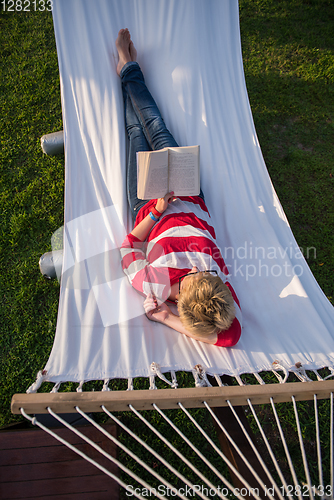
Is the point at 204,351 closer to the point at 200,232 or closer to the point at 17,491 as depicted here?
A: the point at 200,232

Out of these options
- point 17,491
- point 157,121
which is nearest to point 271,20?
point 157,121

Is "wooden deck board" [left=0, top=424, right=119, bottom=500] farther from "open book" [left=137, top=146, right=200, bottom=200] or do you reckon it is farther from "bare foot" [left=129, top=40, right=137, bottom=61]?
"bare foot" [left=129, top=40, right=137, bottom=61]

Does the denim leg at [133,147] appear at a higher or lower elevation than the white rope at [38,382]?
higher

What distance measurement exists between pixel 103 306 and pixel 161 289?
0.34 meters

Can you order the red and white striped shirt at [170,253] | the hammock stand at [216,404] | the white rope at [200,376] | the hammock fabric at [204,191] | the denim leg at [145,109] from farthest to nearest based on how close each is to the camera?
the denim leg at [145,109] < the red and white striped shirt at [170,253] < the hammock fabric at [204,191] < the white rope at [200,376] < the hammock stand at [216,404]

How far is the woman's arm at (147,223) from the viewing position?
5.83 ft

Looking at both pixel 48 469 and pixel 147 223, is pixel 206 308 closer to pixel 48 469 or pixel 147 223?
pixel 147 223

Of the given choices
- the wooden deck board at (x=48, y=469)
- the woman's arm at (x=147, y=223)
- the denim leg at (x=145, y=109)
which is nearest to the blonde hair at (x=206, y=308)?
the woman's arm at (x=147, y=223)

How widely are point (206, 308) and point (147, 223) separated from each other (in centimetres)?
71

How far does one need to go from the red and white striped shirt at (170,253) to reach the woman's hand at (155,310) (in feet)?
0.12

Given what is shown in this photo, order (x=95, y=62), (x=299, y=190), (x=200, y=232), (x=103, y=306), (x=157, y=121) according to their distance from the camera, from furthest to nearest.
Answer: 1. (x=299, y=190)
2. (x=95, y=62)
3. (x=157, y=121)
4. (x=200, y=232)
5. (x=103, y=306)

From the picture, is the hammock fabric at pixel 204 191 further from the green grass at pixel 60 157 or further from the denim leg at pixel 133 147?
the green grass at pixel 60 157

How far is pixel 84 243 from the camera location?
1.79m

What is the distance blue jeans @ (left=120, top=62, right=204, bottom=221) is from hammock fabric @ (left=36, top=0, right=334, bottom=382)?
75 millimetres
